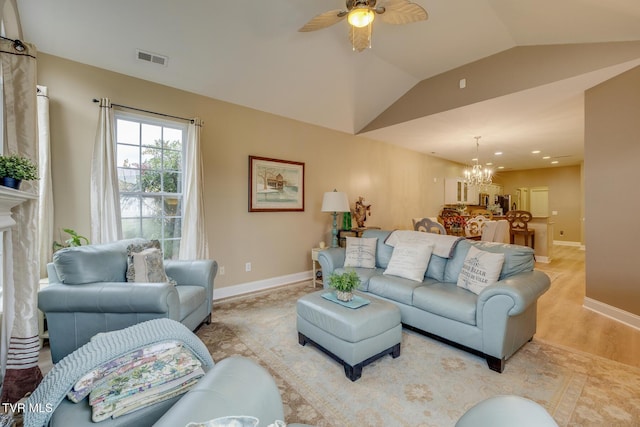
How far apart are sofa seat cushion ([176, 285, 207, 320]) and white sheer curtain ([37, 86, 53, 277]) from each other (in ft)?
3.95

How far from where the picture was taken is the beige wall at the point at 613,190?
2904mm

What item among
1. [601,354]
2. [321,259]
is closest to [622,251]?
[601,354]

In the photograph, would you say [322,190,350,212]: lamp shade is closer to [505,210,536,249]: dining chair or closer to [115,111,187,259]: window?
[115,111,187,259]: window

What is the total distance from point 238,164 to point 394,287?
2.56 meters

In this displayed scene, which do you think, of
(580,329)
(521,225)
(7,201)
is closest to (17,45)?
(7,201)

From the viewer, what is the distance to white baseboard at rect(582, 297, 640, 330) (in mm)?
2877

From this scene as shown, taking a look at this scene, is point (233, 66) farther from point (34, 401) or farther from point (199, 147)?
point (34, 401)

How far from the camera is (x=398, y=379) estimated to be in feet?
6.45

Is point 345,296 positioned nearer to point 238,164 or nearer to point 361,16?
point 361,16

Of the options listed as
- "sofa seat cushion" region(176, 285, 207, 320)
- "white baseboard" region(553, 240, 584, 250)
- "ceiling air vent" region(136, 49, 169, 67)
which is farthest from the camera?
"white baseboard" region(553, 240, 584, 250)

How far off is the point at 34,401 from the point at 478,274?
9.46ft

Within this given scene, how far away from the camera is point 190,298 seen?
93.7 inches

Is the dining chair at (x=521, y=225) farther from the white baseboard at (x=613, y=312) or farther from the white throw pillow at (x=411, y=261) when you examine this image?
the white throw pillow at (x=411, y=261)

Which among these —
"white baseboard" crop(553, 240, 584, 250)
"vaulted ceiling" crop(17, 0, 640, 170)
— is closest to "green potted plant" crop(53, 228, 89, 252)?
"vaulted ceiling" crop(17, 0, 640, 170)
